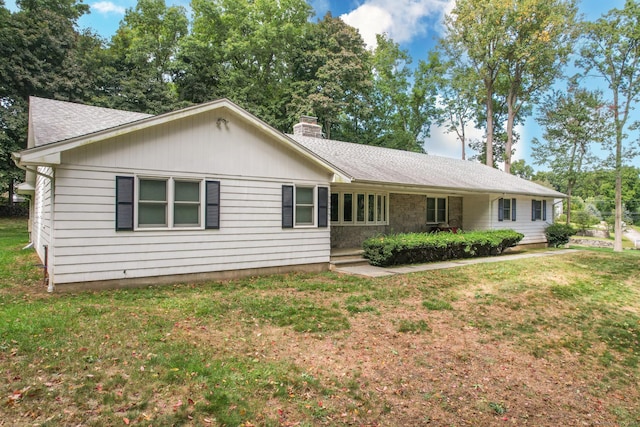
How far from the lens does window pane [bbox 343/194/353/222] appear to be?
1305cm

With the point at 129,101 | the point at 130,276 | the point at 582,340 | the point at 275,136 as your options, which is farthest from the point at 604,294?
the point at 129,101

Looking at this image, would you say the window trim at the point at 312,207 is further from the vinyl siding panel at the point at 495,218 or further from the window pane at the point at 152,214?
the vinyl siding panel at the point at 495,218

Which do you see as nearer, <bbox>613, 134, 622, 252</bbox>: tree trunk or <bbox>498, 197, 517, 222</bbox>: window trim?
<bbox>498, 197, 517, 222</bbox>: window trim

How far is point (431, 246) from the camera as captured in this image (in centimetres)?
1208

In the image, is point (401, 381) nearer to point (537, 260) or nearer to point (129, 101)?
point (537, 260)

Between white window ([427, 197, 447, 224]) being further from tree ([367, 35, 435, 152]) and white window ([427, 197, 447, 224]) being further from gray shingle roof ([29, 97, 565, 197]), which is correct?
tree ([367, 35, 435, 152])

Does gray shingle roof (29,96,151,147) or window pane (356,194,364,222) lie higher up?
gray shingle roof (29,96,151,147)

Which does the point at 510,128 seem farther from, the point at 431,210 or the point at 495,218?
the point at 431,210

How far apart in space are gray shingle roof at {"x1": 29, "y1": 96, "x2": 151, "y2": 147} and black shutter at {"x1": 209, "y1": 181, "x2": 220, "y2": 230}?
2550 mm

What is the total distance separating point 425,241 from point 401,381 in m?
8.18

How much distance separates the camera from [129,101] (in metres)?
25.2

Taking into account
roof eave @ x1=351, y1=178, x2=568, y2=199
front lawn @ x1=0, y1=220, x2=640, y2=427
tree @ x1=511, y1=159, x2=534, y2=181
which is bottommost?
front lawn @ x1=0, y1=220, x2=640, y2=427


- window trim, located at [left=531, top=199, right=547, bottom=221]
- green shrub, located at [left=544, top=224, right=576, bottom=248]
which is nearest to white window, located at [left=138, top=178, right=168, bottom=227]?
window trim, located at [left=531, top=199, right=547, bottom=221]

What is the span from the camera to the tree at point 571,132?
23.2 metres
